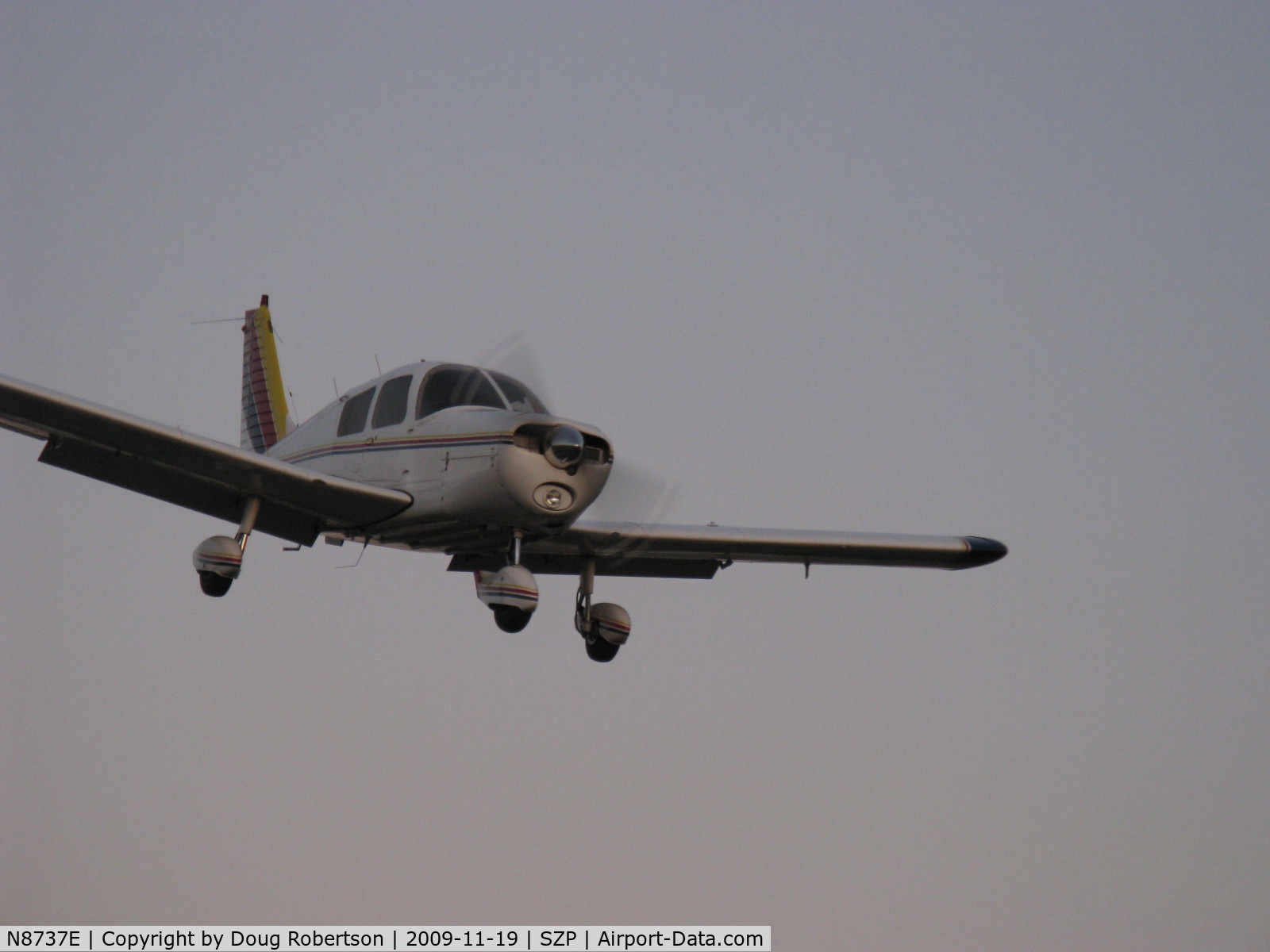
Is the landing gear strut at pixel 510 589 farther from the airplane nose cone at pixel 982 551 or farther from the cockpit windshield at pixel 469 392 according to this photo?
the airplane nose cone at pixel 982 551

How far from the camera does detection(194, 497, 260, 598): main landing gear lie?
607 inches

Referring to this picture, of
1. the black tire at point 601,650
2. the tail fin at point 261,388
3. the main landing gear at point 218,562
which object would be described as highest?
the tail fin at point 261,388

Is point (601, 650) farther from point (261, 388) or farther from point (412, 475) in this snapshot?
point (261, 388)

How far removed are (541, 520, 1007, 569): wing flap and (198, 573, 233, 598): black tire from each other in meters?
3.88

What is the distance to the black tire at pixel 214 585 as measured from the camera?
15.5 metres

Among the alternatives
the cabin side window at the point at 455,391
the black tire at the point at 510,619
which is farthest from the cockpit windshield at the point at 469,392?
the black tire at the point at 510,619

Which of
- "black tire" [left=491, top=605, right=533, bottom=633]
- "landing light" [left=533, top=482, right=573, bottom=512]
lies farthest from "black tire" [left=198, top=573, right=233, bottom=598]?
"landing light" [left=533, top=482, right=573, bottom=512]

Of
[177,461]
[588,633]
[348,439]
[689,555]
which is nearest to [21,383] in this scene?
[177,461]

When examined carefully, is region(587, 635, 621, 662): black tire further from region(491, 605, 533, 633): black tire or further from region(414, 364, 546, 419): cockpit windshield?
region(414, 364, 546, 419): cockpit windshield

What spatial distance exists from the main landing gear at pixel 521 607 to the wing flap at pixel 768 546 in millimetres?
899

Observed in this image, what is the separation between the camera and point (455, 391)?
15953mm

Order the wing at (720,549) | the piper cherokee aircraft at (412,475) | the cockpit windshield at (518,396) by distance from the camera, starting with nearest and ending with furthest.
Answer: the piper cherokee aircraft at (412,475) → the cockpit windshield at (518,396) → the wing at (720,549)

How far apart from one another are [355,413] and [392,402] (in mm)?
722

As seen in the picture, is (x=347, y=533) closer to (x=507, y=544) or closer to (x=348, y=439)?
(x=348, y=439)
